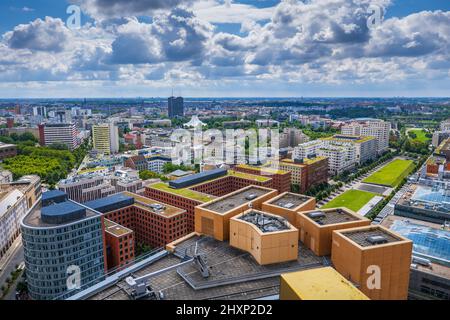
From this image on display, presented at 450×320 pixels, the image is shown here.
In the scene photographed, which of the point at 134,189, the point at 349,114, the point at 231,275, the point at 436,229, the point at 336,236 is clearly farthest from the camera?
the point at 349,114

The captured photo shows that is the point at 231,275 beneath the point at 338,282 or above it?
beneath

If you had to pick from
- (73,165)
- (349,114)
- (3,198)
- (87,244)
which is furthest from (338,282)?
(349,114)

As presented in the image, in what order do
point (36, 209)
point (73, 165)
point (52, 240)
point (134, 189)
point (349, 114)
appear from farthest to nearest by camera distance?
1. point (349, 114)
2. point (73, 165)
3. point (134, 189)
4. point (36, 209)
5. point (52, 240)

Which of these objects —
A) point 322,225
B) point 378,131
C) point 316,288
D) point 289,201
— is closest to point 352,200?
point 289,201

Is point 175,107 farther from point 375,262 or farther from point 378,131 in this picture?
point 375,262

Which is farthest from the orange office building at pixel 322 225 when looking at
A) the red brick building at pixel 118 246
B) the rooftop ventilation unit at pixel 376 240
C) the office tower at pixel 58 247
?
the office tower at pixel 58 247

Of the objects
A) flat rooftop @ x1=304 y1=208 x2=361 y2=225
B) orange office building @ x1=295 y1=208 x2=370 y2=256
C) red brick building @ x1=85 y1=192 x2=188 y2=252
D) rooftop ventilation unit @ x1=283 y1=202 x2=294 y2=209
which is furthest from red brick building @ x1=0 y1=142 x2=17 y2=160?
flat rooftop @ x1=304 y1=208 x2=361 y2=225
